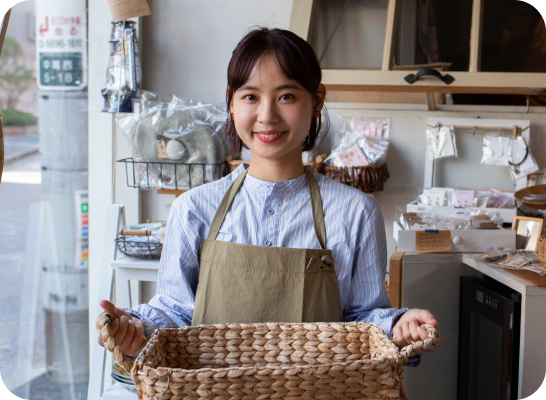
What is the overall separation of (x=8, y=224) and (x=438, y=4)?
1707 mm

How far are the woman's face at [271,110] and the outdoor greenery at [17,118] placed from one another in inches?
42.5

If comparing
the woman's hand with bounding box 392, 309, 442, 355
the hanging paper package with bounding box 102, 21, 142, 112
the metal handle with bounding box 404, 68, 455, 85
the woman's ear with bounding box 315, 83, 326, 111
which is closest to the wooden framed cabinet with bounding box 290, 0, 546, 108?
the metal handle with bounding box 404, 68, 455, 85

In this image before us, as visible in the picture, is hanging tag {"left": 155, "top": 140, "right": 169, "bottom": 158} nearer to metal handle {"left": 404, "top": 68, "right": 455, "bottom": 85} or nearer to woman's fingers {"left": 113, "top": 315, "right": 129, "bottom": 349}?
metal handle {"left": 404, "top": 68, "right": 455, "bottom": 85}

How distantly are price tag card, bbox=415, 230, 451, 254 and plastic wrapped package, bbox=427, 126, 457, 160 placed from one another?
1.57 feet

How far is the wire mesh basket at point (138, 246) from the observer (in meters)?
1.62

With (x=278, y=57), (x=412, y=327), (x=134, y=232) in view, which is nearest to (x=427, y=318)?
(x=412, y=327)

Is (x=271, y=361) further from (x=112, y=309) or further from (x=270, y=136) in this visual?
(x=270, y=136)

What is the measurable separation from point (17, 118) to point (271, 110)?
1198 millimetres

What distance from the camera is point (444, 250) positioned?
1729 mm

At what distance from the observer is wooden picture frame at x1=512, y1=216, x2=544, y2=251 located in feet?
5.68

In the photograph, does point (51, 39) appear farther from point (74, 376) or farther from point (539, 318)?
point (539, 318)

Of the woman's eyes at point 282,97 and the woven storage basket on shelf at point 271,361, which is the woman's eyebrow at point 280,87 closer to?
the woman's eyes at point 282,97

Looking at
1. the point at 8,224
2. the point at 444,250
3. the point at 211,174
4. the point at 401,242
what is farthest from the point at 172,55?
the point at 444,250

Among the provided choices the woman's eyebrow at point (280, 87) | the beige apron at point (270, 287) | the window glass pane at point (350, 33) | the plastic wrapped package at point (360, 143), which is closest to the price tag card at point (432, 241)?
the plastic wrapped package at point (360, 143)
